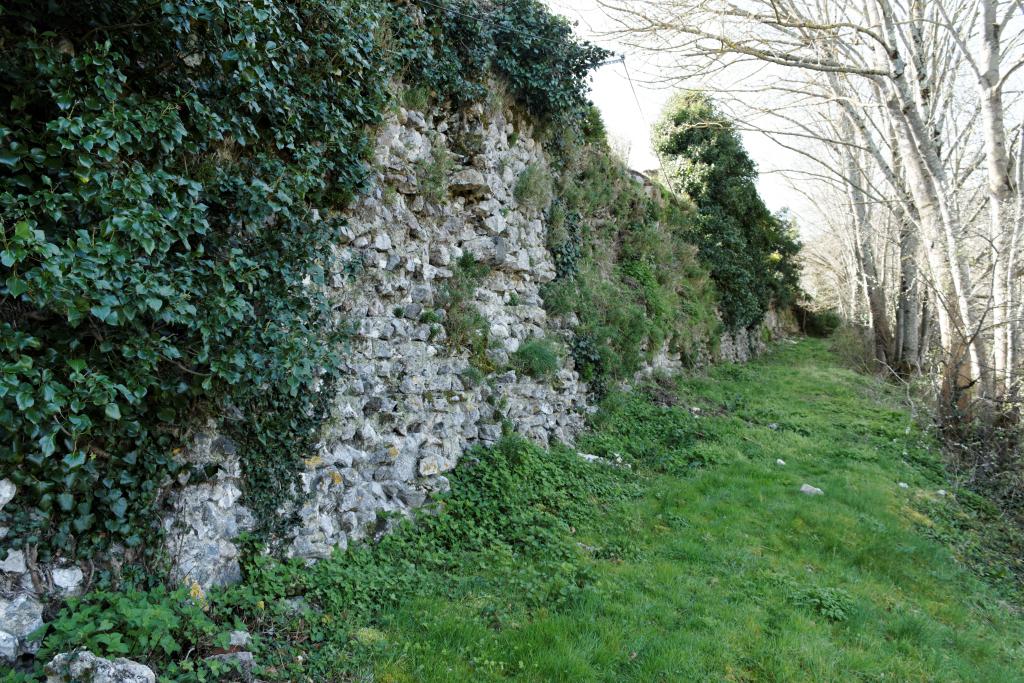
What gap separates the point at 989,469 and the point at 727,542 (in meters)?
5.39

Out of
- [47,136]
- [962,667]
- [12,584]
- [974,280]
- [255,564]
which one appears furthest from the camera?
[974,280]

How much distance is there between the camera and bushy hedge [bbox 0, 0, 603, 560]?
2850mm

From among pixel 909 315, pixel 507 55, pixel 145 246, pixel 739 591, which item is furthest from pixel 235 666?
pixel 909 315

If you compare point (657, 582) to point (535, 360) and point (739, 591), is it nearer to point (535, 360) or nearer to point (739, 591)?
point (739, 591)

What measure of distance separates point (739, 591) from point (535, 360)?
11.7 feet

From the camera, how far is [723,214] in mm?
16766

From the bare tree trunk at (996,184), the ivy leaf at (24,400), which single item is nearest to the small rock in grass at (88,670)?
the ivy leaf at (24,400)

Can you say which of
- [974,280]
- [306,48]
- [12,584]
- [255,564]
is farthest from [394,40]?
[974,280]

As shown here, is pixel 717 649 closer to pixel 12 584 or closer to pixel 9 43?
pixel 12 584

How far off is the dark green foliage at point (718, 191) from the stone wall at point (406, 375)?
9.54m

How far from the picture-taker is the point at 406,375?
5539 millimetres

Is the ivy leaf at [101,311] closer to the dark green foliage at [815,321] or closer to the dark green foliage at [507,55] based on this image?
the dark green foliage at [507,55]

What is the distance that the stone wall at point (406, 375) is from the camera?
3.62 metres

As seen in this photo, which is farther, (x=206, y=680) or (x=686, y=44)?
(x=686, y=44)
